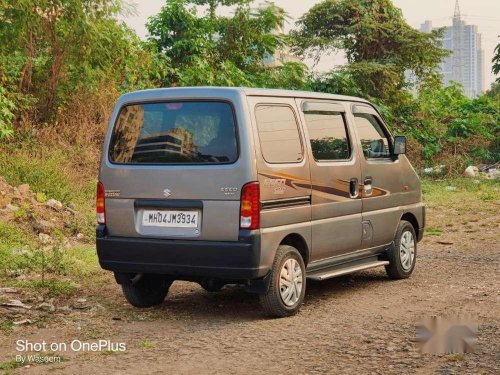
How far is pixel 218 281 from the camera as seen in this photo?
7.77 m

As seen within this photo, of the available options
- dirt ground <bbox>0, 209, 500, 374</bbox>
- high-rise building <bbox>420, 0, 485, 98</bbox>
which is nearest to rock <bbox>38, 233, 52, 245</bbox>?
dirt ground <bbox>0, 209, 500, 374</bbox>

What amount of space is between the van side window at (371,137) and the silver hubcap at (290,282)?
1.81m

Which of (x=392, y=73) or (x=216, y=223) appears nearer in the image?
(x=216, y=223)

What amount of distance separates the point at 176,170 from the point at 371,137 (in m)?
2.67

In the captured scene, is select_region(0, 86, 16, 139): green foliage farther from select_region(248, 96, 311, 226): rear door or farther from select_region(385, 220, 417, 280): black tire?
select_region(248, 96, 311, 226): rear door

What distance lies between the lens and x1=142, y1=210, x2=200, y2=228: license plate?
22.9 ft

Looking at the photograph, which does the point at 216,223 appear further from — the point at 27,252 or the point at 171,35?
the point at 171,35

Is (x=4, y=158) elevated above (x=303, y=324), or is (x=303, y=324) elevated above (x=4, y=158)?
(x=4, y=158)

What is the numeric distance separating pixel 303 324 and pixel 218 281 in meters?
1.13

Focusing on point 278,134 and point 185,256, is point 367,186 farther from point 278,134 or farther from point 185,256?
point 185,256

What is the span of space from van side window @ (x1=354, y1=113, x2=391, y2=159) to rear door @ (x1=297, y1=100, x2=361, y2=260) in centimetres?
31

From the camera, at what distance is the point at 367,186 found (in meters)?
8.50

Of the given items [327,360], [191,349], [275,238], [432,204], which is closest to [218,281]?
[275,238]

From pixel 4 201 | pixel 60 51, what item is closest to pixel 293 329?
pixel 4 201
